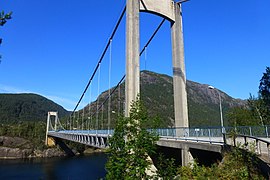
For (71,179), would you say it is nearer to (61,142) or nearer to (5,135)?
(61,142)

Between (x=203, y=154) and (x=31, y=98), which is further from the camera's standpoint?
(x=31, y=98)

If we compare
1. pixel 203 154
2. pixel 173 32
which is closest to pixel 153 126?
pixel 203 154

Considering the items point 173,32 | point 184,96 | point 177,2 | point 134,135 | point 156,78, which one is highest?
point 156,78

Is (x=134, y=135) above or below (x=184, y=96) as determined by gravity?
below

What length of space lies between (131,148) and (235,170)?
274cm

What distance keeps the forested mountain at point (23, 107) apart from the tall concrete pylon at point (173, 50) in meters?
134

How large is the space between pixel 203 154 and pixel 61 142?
63.3 m

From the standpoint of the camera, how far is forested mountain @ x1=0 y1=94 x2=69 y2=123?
144 metres

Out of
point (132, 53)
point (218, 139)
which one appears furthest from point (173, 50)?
point (218, 139)

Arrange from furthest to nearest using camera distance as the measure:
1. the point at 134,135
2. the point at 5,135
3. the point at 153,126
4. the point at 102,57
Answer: the point at 5,135
the point at 102,57
the point at 153,126
the point at 134,135

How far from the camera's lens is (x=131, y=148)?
6711 mm

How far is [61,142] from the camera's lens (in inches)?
2704

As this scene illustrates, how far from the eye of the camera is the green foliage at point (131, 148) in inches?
255

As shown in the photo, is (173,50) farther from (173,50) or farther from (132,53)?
(132,53)
